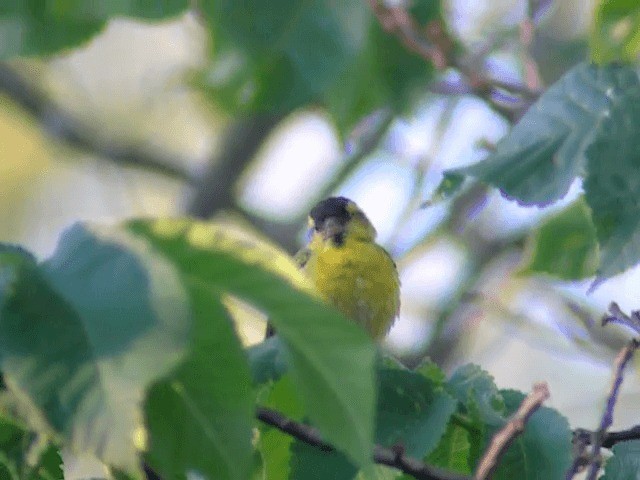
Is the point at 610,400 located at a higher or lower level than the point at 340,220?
lower

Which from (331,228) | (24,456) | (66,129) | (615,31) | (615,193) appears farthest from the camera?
(66,129)

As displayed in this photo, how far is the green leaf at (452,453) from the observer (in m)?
2.13

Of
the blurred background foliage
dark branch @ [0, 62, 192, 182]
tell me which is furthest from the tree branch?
dark branch @ [0, 62, 192, 182]

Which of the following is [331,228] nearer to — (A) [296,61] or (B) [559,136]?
(A) [296,61]

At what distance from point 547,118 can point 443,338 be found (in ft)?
17.0

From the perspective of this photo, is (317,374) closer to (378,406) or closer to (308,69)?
(378,406)

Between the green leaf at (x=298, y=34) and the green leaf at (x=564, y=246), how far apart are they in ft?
2.29

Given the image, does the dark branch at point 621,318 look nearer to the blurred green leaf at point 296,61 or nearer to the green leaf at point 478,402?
the green leaf at point 478,402

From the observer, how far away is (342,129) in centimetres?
355

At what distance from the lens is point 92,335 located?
1.25 m

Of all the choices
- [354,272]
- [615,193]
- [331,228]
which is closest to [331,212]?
[331,228]

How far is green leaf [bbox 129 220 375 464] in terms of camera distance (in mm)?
1329

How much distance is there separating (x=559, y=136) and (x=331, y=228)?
9.58 ft

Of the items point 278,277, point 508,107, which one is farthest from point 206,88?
point 278,277
